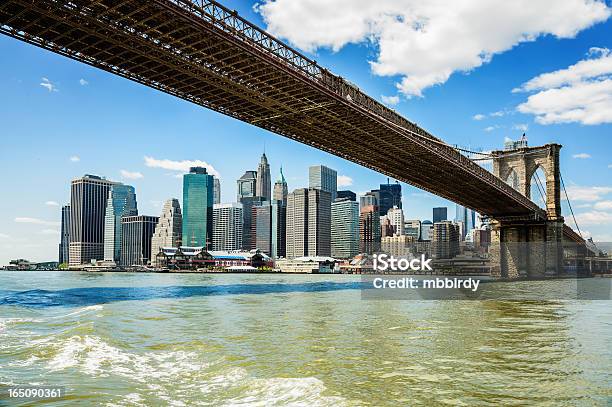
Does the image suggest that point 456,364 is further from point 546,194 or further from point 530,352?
point 546,194

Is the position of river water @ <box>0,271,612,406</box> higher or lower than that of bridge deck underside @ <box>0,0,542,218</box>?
lower

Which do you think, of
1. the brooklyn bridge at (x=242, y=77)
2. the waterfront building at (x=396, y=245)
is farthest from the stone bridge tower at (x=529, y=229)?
the waterfront building at (x=396, y=245)

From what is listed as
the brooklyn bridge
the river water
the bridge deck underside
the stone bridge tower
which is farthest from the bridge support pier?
the river water

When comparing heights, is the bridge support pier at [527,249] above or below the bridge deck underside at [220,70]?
below

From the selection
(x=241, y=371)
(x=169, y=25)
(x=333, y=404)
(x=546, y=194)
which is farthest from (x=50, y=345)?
(x=546, y=194)

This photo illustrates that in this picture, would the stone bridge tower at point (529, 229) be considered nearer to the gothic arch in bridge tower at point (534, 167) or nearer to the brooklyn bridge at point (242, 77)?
the gothic arch in bridge tower at point (534, 167)

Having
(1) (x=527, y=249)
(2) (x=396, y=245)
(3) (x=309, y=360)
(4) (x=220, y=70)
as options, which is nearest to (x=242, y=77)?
(4) (x=220, y=70)

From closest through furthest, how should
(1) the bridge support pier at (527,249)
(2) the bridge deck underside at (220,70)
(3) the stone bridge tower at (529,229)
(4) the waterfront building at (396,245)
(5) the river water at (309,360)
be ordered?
(5) the river water at (309,360) < (2) the bridge deck underside at (220,70) < (1) the bridge support pier at (527,249) < (3) the stone bridge tower at (529,229) < (4) the waterfront building at (396,245)

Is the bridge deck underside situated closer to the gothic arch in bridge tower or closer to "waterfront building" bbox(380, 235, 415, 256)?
the gothic arch in bridge tower
